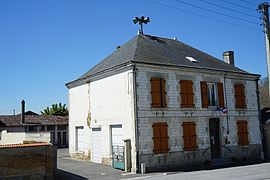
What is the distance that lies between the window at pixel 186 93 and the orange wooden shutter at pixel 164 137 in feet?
6.47

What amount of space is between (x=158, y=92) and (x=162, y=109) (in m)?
0.99

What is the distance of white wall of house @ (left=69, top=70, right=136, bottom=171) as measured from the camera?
656 inches

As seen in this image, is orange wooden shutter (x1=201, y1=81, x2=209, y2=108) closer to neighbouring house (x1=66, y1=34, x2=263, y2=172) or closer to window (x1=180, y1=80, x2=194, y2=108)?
neighbouring house (x1=66, y1=34, x2=263, y2=172)

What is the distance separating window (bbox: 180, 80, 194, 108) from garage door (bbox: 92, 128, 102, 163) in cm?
569

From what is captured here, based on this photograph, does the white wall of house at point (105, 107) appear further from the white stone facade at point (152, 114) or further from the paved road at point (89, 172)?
the paved road at point (89, 172)

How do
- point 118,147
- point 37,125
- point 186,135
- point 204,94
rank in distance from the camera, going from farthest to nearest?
point 37,125, point 204,94, point 186,135, point 118,147

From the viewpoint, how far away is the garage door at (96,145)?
19.2 metres

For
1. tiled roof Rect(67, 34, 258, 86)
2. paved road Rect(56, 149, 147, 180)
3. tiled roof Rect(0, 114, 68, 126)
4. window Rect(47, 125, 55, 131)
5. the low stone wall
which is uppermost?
tiled roof Rect(67, 34, 258, 86)

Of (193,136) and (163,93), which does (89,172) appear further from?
(193,136)

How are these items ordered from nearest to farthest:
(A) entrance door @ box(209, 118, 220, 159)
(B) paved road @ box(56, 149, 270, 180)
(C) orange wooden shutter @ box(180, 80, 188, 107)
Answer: (B) paved road @ box(56, 149, 270, 180)
(C) orange wooden shutter @ box(180, 80, 188, 107)
(A) entrance door @ box(209, 118, 220, 159)

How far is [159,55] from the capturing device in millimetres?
18781

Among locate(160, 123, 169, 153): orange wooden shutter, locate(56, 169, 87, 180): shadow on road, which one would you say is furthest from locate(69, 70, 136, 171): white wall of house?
locate(56, 169, 87, 180): shadow on road

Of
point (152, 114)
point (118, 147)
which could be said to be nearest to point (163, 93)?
point (152, 114)

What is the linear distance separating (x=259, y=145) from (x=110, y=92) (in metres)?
11.7
